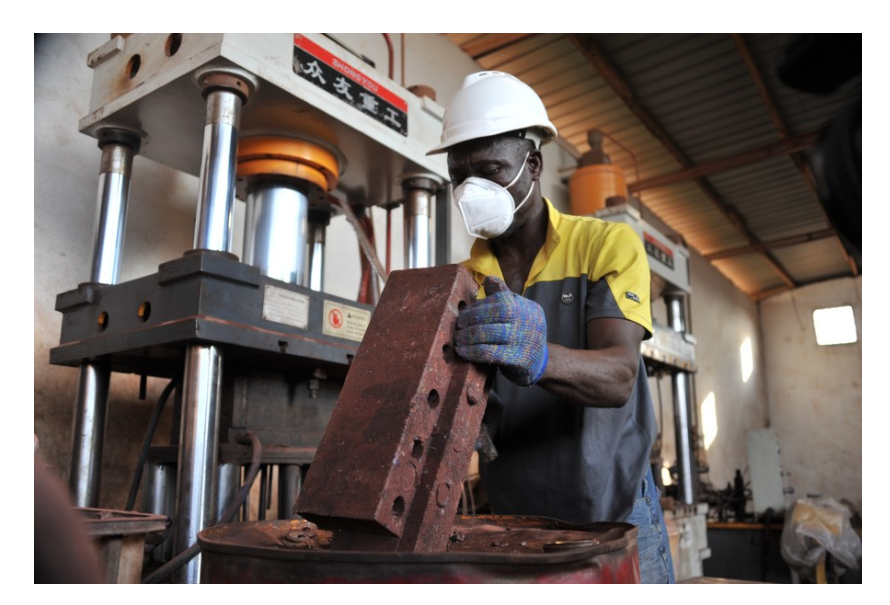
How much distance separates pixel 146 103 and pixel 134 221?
61cm

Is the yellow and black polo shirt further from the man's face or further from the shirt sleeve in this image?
the man's face

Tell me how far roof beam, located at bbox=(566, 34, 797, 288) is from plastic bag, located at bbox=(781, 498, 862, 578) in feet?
9.56

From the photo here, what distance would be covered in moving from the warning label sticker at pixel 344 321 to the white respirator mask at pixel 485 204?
0.59 meters

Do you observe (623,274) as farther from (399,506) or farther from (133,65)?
(133,65)

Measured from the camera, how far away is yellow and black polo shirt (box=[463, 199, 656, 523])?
111cm

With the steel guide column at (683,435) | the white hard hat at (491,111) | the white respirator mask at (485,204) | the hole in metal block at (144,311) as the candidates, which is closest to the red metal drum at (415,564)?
the white respirator mask at (485,204)

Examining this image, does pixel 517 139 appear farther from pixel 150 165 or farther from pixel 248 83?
pixel 150 165

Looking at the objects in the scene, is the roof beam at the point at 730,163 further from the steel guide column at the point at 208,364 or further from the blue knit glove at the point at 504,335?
the blue knit glove at the point at 504,335

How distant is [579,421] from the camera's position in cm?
114

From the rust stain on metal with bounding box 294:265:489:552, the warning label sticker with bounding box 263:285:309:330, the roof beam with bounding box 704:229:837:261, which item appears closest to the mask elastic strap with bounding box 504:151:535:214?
the rust stain on metal with bounding box 294:265:489:552

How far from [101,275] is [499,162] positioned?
3.55 ft

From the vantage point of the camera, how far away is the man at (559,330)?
3.50ft

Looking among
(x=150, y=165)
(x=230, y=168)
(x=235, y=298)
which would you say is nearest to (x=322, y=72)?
(x=230, y=168)

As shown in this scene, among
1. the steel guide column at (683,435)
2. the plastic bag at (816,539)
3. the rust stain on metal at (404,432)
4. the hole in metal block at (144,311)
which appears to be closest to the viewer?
the rust stain on metal at (404,432)
